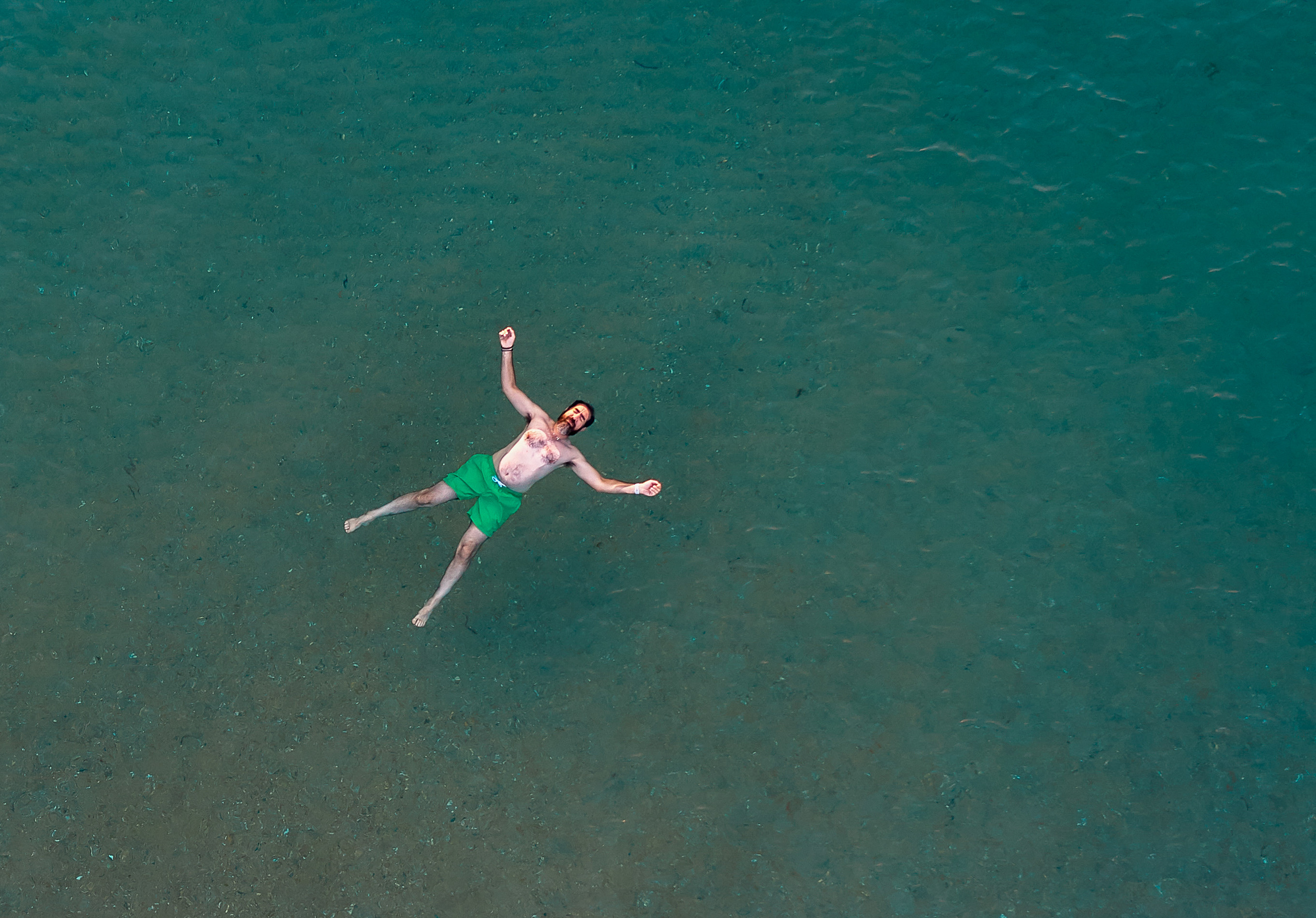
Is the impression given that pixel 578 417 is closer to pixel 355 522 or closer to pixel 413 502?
pixel 413 502

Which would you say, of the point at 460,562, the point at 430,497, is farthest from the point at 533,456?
the point at 460,562

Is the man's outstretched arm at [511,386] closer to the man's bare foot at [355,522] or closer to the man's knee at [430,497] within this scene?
the man's knee at [430,497]

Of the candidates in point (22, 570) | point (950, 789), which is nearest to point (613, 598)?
point (950, 789)

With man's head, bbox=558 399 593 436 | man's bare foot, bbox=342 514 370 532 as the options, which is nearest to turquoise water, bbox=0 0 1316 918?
man's bare foot, bbox=342 514 370 532

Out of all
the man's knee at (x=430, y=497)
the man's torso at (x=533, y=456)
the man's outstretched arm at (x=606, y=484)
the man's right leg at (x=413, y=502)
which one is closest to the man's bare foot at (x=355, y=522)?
the man's right leg at (x=413, y=502)

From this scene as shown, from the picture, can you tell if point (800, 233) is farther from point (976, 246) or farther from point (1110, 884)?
point (1110, 884)
